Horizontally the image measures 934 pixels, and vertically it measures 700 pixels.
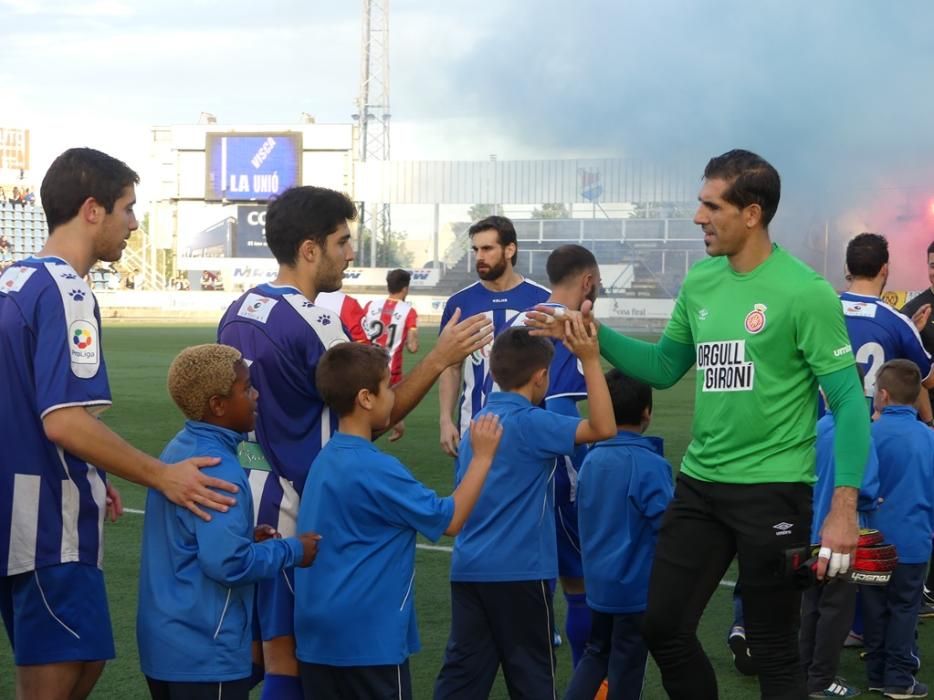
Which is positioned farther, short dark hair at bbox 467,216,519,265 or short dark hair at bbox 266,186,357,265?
short dark hair at bbox 467,216,519,265

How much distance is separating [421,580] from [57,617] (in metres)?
4.12

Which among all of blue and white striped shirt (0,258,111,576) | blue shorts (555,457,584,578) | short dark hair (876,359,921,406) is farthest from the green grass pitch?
blue and white striped shirt (0,258,111,576)

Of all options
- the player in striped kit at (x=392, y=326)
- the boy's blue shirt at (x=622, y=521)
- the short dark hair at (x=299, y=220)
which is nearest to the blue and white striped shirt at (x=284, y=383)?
the short dark hair at (x=299, y=220)

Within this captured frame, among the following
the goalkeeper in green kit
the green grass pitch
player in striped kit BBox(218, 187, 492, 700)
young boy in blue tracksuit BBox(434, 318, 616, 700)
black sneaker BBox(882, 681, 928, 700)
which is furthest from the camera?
the green grass pitch

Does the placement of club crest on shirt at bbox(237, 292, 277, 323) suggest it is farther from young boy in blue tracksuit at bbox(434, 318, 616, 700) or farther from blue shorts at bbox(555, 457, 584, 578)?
blue shorts at bbox(555, 457, 584, 578)

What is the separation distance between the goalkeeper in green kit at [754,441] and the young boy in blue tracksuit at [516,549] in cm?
39

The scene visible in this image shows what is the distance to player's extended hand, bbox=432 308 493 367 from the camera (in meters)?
4.09

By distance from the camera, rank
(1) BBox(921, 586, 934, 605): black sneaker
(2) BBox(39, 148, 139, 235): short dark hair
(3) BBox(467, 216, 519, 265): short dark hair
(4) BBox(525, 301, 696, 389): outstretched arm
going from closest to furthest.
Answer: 1. (2) BBox(39, 148, 139, 235): short dark hair
2. (4) BBox(525, 301, 696, 389): outstretched arm
3. (3) BBox(467, 216, 519, 265): short dark hair
4. (1) BBox(921, 586, 934, 605): black sneaker

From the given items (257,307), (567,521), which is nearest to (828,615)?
(567,521)

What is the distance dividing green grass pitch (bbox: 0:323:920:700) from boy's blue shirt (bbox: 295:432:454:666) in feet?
5.68

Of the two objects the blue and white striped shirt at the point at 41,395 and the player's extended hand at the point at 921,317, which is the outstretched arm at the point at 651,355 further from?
the player's extended hand at the point at 921,317

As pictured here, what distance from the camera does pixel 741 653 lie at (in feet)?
18.7

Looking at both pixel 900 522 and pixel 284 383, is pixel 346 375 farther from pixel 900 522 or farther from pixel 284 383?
pixel 900 522

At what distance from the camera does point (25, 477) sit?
3590 mm
